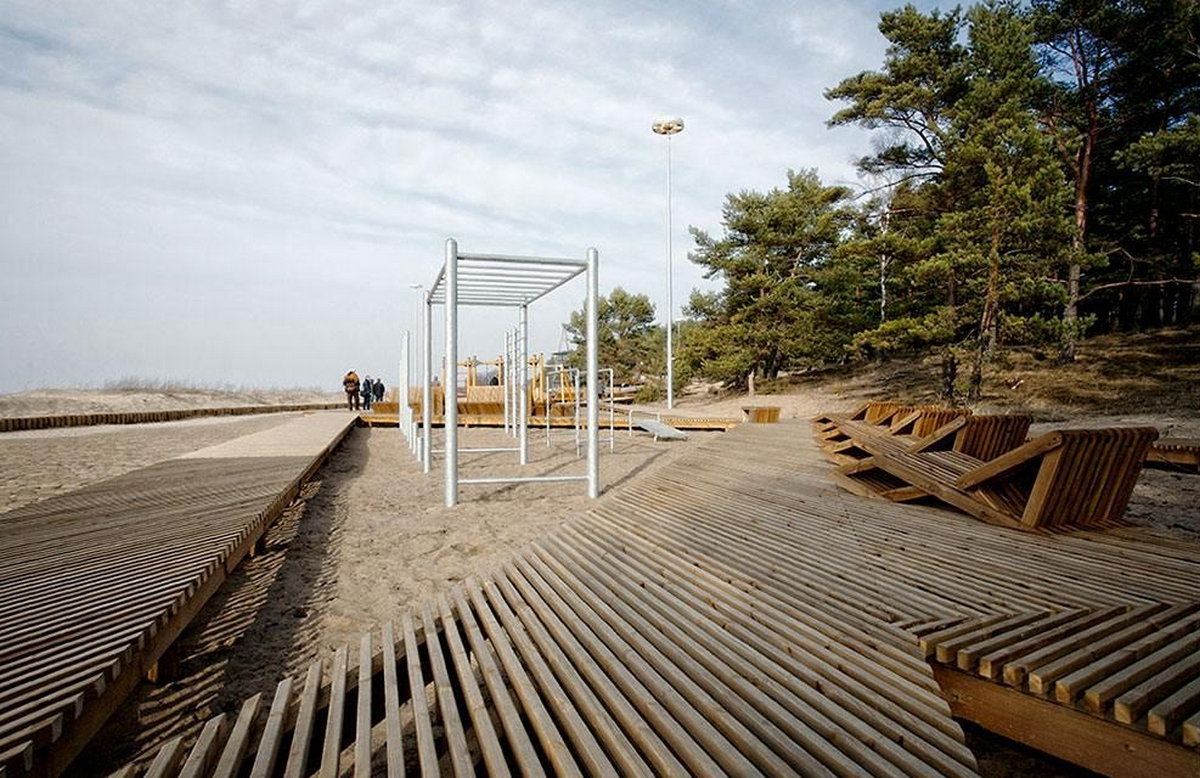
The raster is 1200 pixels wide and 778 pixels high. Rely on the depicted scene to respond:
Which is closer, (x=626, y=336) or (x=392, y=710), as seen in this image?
(x=392, y=710)

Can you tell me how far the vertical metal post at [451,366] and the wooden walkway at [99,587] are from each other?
1.66 meters

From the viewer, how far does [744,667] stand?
2.20 meters

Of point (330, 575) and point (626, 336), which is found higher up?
point (626, 336)

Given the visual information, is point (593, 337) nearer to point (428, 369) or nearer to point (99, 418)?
point (428, 369)

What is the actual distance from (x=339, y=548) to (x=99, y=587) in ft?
9.01

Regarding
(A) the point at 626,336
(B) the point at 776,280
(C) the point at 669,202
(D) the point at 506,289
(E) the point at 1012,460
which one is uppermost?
(C) the point at 669,202

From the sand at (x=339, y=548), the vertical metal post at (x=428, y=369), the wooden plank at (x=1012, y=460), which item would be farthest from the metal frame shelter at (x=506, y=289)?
the wooden plank at (x=1012, y=460)

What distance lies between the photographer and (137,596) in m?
2.91

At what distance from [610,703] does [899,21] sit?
22660 mm

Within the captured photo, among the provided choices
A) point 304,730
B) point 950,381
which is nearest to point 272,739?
point 304,730

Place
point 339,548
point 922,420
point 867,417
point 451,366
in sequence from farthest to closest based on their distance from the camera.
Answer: point 867,417 → point 922,420 → point 451,366 → point 339,548

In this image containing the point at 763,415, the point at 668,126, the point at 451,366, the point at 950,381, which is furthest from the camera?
the point at 668,126

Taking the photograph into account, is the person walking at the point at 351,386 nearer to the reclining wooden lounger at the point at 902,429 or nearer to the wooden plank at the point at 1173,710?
the reclining wooden lounger at the point at 902,429

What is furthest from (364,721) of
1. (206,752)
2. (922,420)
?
(922,420)
